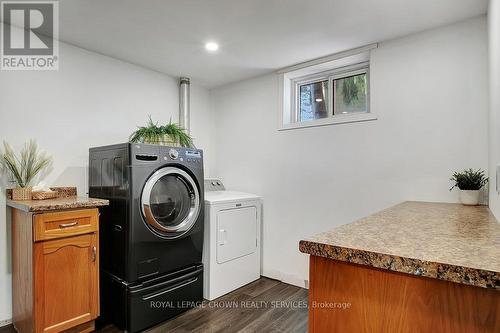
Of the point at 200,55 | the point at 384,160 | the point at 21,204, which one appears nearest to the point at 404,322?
the point at 384,160

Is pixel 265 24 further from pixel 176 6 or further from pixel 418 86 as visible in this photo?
pixel 418 86

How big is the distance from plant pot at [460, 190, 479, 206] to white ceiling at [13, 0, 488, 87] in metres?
1.21

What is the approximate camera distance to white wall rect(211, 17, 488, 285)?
6.55 feet

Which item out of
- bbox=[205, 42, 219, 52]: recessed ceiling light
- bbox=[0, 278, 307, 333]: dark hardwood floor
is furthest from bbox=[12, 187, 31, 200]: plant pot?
bbox=[205, 42, 219, 52]: recessed ceiling light

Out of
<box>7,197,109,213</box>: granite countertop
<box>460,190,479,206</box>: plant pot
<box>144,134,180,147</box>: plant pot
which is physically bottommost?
<box>7,197,109,213</box>: granite countertop

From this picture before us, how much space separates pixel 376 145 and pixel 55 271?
252cm

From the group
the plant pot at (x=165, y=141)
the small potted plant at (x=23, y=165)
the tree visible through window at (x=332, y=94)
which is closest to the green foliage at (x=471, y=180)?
the tree visible through window at (x=332, y=94)

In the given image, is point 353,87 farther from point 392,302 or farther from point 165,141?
point 392,302

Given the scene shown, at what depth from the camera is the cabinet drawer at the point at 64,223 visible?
171 centimetres

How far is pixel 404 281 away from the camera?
2.32 feet

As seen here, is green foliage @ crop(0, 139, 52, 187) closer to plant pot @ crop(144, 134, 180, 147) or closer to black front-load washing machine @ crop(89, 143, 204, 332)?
black front-load washing machine @ crop(89, 143, 204, 332)

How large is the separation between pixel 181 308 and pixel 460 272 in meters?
2.16

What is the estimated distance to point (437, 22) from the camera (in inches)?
79.7

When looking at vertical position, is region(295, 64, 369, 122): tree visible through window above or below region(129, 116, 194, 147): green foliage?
above
